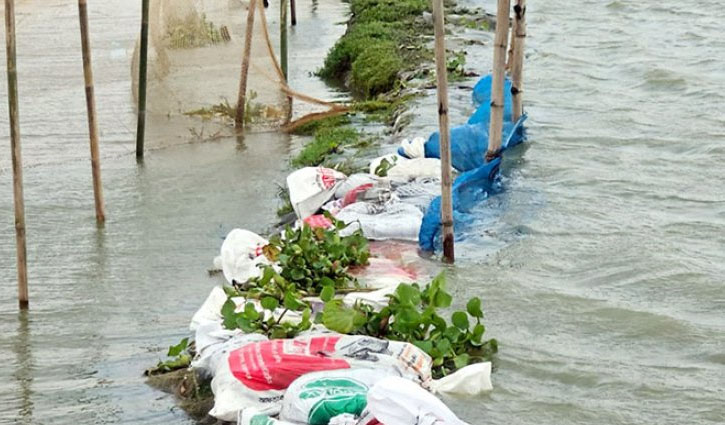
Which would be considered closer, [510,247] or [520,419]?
[520,419]

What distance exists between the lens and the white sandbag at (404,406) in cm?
406

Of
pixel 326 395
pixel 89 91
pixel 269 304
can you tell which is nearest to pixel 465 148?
pixel 89 91

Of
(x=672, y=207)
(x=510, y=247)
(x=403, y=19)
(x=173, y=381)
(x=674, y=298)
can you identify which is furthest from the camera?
(x=403, y=19)

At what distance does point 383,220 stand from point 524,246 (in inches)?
33.2

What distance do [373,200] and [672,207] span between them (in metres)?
2.08

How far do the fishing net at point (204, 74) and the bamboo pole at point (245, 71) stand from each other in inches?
2.1

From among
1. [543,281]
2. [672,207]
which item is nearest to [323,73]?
[672,207]

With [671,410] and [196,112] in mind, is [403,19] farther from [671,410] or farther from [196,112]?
[671,410]

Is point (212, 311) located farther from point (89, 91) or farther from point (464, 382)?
point (89, 91)

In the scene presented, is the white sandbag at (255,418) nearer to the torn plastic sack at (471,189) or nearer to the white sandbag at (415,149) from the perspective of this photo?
the torn plastic sack at (471,189)

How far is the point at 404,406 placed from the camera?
4.07 m

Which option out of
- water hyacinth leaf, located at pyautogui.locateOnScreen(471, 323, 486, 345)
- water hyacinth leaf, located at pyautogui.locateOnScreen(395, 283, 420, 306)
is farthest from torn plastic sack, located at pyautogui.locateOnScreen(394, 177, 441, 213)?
water hyacinth leaf, located at pyautogui.locateOnScreen(395, 283, 420, 306)

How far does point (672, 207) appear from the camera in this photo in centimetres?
808

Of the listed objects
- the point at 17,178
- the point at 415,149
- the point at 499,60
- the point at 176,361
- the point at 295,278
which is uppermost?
the point at 499,60
